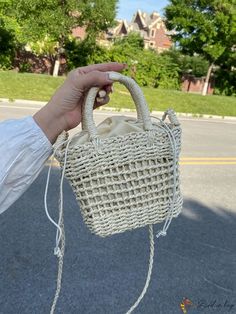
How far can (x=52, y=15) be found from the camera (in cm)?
2444

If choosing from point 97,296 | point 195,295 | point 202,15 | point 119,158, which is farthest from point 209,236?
point 202,15

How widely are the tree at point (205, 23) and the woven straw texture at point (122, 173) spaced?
90.3ft

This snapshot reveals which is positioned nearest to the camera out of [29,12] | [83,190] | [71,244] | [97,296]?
[83,190]

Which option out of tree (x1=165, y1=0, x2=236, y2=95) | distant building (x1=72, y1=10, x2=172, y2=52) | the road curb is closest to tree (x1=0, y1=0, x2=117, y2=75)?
tree (x1=165, y1=0, x2=236, y2=95)

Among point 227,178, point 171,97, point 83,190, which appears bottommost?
point 171,97

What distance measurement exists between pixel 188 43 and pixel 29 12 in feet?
33.3

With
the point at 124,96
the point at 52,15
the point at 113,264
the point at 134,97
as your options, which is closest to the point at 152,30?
the point at 52,15

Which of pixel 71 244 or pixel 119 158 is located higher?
pixel 119 158

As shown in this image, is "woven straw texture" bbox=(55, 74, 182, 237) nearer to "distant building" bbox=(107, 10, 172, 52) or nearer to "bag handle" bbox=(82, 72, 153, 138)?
"bag handle" bbox=(82, 72, 153, 138)

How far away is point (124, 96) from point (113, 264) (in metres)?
15.9

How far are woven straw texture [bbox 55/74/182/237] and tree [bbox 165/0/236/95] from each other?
90.3 feet

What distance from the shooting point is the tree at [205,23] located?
90.5 feet

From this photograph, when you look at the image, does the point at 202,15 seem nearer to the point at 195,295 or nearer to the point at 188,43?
the point at 188,43

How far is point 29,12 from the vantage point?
24828 mm
